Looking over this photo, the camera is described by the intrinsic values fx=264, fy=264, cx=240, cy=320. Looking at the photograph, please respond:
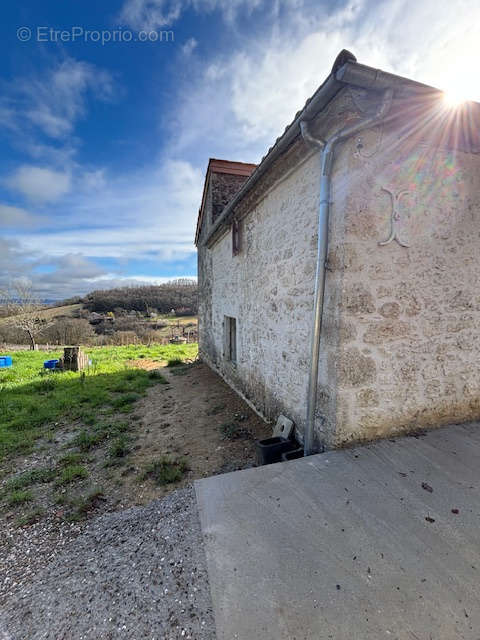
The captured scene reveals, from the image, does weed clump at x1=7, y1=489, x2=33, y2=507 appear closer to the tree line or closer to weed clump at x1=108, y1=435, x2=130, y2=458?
weed clump at x1=108, y1=435, x2=130, y2=458

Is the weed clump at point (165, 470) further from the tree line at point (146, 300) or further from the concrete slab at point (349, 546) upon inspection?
the tree line at point (146, 300)

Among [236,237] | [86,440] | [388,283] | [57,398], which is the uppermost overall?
[236,237]

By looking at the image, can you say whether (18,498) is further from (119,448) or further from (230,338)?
(230,338)

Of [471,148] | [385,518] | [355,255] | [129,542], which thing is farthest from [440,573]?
[471,148]

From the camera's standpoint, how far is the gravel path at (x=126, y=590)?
142 centimetres

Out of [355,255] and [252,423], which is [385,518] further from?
[252,423]

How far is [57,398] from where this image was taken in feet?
21.7

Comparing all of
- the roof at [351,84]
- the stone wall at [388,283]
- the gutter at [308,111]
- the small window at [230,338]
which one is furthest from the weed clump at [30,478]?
the roof at [351,84]

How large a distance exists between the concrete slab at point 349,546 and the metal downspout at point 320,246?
0.50 metres

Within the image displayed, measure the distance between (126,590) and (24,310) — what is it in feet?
80.5

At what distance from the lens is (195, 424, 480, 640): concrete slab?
4.24ft

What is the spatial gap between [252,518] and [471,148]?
169 inches

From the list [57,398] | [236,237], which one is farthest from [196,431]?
[57,398]

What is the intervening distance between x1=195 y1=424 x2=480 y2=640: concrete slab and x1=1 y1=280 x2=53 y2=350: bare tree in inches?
881
